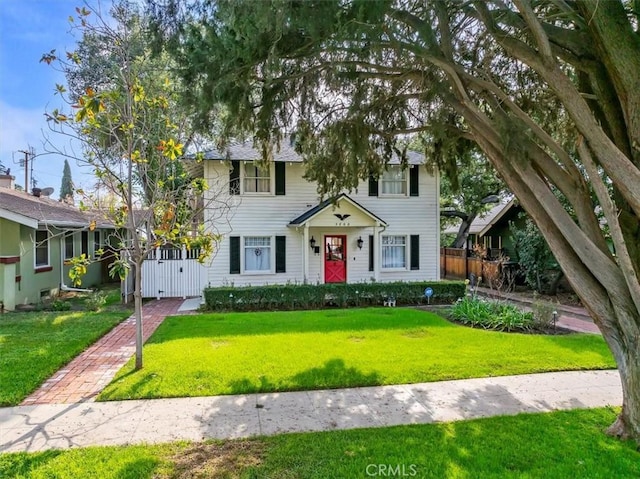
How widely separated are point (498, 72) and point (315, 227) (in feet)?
31.1

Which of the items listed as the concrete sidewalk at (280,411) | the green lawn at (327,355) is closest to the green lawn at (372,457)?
the concrete sidewalk at (280,411)

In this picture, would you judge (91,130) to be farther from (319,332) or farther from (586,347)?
(586,347)

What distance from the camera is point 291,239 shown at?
15.7 metres

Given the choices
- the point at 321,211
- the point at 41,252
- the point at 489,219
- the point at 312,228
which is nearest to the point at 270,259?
the point at 312,228

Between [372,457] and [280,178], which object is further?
[280,178]

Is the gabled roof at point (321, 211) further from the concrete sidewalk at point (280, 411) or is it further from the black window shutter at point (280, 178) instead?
the concrete sidewalk at point (280, 411)

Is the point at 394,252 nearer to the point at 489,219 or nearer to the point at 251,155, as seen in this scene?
the point at 251,155

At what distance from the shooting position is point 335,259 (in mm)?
16281

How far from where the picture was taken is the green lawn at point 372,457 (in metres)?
3.69

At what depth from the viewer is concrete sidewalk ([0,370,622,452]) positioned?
450 centimetres

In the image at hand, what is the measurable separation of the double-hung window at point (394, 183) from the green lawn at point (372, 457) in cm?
1263

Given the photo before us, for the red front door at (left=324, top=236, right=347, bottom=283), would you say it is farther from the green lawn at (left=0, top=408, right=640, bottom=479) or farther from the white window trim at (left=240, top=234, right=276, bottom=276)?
the green lawn at (left=0, top=408, right=640, bottom=479)

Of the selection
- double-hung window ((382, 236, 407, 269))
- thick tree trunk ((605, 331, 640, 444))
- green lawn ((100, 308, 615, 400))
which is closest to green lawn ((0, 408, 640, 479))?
thick tree trunk ((605, 331, 640, 444))

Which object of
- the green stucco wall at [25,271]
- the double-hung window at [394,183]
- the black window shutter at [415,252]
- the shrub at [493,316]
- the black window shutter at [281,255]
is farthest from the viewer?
the black window shutter at [415,252]
